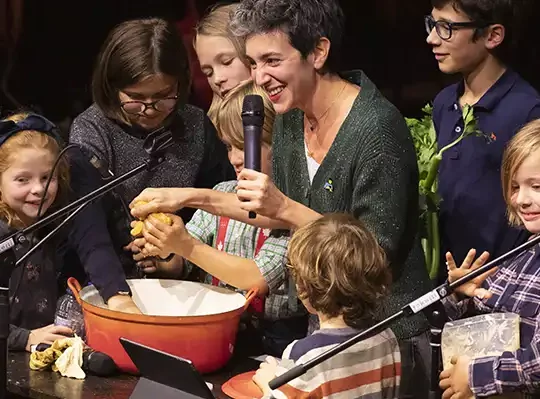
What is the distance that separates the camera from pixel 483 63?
3.11m

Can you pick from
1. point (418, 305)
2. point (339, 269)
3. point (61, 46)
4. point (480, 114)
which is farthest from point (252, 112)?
point (61, 46)

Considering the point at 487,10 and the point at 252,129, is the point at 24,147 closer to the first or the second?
the point at 252,129

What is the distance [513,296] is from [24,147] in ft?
4.34

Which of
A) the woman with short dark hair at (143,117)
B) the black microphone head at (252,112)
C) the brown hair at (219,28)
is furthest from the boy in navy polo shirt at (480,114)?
the black microphone head at (252,112)

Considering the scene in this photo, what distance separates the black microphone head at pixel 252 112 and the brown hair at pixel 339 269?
0.26 meters

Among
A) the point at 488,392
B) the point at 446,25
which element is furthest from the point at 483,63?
the point at 488,392

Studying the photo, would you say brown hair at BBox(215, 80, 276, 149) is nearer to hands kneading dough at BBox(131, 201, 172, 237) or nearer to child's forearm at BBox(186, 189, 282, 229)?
child's forearm at BBox(186, 189, 282, 229)

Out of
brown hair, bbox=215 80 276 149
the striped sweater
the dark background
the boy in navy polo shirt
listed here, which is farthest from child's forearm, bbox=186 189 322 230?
the dark background

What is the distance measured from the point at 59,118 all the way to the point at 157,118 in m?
1.02

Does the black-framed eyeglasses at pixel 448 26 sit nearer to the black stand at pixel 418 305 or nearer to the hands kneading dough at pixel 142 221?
the hands kneading dough at pixel 142 221

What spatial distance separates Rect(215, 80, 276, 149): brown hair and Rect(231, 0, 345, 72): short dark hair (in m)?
0.24

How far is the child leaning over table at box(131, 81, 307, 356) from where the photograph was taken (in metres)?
2.75

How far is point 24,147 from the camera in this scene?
296 cm

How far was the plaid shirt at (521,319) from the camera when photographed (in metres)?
2.24
